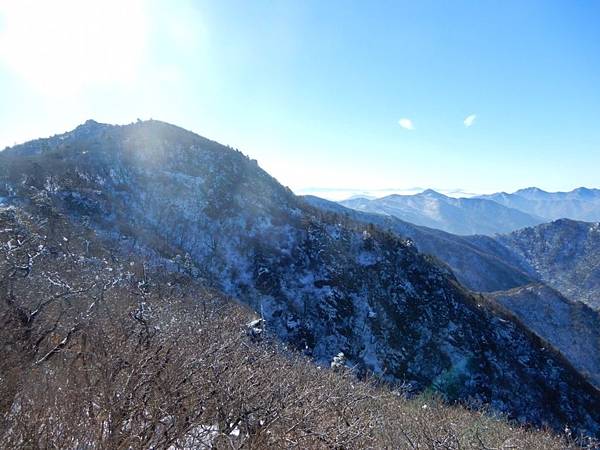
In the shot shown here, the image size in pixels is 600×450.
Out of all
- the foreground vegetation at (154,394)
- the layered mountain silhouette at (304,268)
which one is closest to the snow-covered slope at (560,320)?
the layered mountain silhouette at (304,268)

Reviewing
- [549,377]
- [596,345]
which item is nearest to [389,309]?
[549,377]

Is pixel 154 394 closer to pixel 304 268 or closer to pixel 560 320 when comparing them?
pixel 304 268

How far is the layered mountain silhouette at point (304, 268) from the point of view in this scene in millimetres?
50875

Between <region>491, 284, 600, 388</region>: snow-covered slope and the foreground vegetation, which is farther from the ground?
the foreground vegetation

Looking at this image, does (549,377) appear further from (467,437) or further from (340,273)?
(467,437)

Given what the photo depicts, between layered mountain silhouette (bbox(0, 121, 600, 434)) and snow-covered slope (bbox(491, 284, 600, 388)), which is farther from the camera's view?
snow-covered slope (bbox(491, 284, 600, 388))

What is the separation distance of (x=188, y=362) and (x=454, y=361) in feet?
167

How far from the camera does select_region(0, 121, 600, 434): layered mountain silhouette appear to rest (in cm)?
5088

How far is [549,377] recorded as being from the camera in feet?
204

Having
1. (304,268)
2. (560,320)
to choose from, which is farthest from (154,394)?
(560,320)

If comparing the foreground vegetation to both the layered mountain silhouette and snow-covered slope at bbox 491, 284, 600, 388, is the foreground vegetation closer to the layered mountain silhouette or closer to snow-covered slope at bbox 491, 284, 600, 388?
the layered mountain silhouette

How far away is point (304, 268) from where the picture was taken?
58.7 metres

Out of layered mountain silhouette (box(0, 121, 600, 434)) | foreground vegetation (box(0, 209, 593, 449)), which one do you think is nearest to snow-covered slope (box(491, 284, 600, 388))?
layered mountain silhouette (box(0, 121, 600, 434))

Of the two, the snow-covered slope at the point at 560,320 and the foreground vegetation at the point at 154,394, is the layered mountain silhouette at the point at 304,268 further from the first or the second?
the snow-covered slope at the point at 560,320
